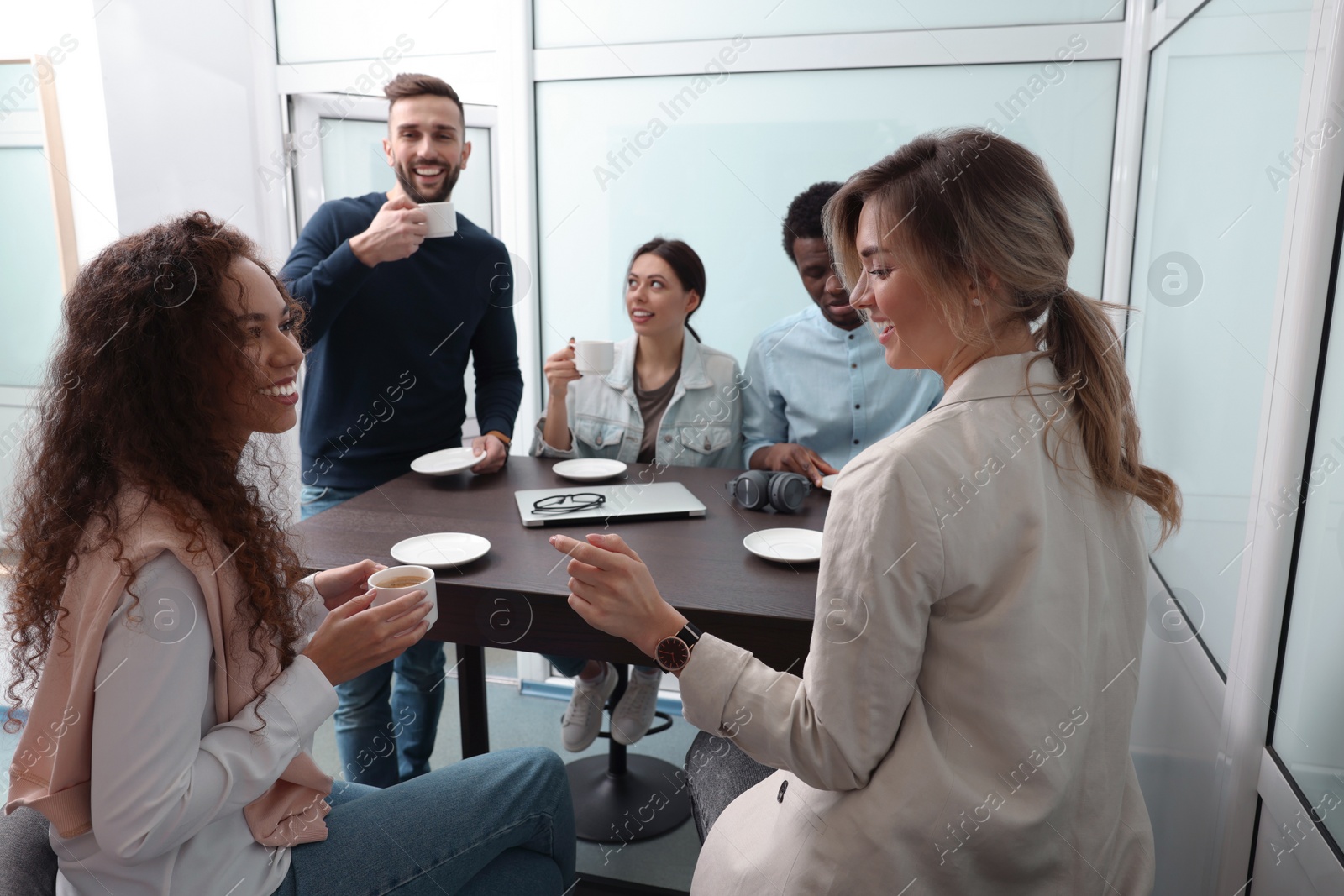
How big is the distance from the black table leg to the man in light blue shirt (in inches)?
33.4

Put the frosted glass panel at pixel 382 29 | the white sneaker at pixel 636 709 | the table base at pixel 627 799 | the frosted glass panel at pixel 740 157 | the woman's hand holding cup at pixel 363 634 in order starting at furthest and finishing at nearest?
the frosted glass panel at pixel 382 29
the frosted glass panel at pixel 740 157
the white sneaker at pixel 636 709
the table base at pixel 627 799
the woman's hand holding cup at pixel 363 634

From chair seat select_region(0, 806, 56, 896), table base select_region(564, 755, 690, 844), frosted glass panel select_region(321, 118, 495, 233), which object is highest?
frosted glass panel select_region(321, 118, 495, 233)

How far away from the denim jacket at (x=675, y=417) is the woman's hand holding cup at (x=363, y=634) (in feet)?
4.16

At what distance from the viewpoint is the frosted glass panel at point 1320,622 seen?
1.06 metres

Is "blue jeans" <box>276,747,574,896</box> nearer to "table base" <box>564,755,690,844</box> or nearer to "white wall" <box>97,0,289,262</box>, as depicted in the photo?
"table base" <box>564,755,690,844</box>

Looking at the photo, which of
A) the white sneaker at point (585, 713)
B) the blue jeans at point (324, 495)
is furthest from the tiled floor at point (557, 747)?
the blue jeans at point (324, 495)

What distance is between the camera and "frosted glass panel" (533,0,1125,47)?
2.56m

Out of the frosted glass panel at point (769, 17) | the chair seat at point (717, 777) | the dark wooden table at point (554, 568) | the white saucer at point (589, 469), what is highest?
the frosted glass panel at point (769, 17)

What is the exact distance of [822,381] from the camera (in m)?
2.46

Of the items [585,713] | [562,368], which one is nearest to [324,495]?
[562,368]

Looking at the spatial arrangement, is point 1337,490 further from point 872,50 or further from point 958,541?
point 872,50

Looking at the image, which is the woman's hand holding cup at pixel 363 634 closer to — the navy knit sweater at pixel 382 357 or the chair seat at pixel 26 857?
the chair seat at pixel 26 857

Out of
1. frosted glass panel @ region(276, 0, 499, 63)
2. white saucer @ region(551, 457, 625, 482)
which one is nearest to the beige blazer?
white saucer @ region(551, 457, 625, 482)

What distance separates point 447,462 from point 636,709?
2.90ft
